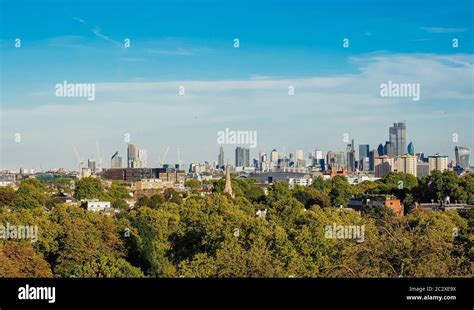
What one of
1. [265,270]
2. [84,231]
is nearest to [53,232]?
[84,231]

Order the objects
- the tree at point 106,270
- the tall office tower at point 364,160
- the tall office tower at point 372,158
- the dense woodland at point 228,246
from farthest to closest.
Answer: the tall office tower at point 364,160 < the tall office tower at point 372,158 < the tree at point 106,270 < the dense woodland at point 228,246

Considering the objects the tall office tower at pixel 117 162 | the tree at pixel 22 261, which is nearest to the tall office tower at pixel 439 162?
the tall office tower at pixel 117 162

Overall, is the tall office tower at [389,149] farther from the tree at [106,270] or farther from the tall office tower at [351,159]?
the tree at [106,270]

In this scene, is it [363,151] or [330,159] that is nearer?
[363,151]

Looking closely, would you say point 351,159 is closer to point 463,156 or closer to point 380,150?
point 380,150

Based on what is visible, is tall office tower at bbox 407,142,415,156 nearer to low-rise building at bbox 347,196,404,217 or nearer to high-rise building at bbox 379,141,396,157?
high-rise building at bbox 379,141,396,157

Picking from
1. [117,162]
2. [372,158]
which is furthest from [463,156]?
[117,162]

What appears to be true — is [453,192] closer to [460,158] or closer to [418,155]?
[460,158]
